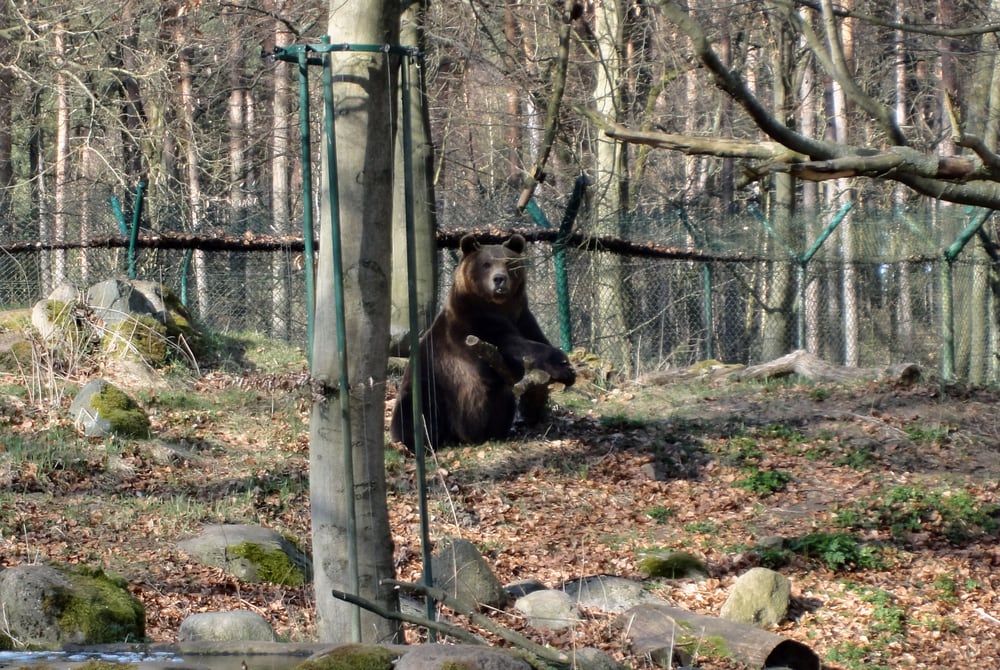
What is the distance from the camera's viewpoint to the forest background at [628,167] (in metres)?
10.6

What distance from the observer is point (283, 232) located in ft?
46.6

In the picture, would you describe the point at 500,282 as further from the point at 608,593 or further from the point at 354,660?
the point at 354,660

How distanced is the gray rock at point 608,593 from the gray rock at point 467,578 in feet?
1.94

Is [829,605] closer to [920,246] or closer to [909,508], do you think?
[909,508]

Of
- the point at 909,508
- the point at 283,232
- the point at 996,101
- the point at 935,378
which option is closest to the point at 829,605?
the point at 909,508

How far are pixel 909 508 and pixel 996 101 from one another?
8.96 metres

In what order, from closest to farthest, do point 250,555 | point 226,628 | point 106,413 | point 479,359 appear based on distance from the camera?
point 226,628 < point 250,555 < point 106,413 < point 479,359

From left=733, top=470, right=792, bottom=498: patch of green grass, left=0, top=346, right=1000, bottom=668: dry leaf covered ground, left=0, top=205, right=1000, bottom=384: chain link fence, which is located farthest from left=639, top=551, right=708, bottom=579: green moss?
left=0, top=205, right=1000, bottom=384: chain link fence

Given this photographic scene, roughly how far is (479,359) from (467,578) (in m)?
4.51

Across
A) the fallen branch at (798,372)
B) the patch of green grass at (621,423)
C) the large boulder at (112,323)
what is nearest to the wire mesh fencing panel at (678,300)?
the fallen branch at (798,372)

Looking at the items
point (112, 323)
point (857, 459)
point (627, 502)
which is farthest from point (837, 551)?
point (112, 323)

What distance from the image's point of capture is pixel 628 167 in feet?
67.6

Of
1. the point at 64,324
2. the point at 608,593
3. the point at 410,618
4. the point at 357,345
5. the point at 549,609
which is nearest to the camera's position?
the point at 410,618

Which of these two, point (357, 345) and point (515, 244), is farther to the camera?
point (515, 244)
